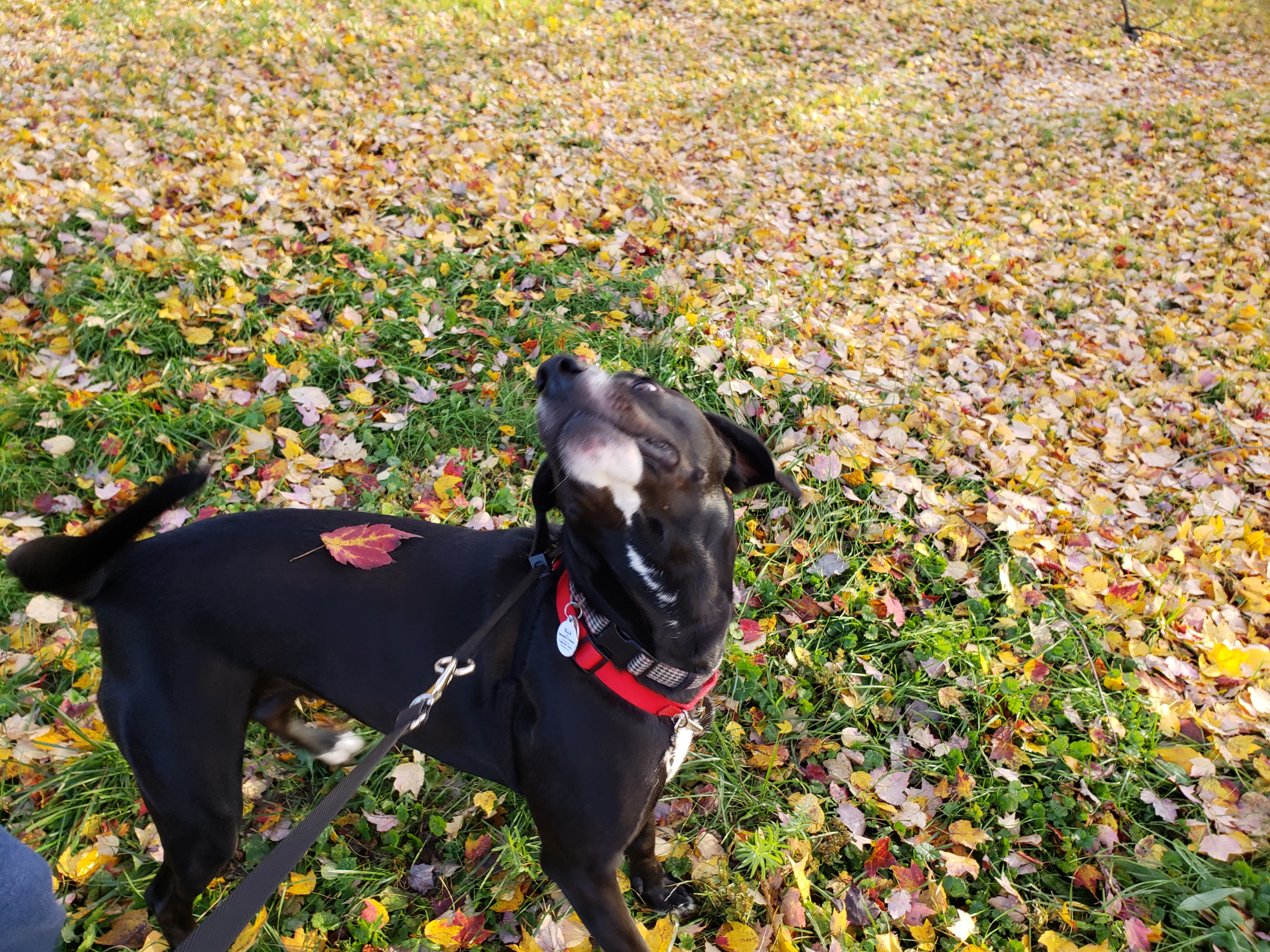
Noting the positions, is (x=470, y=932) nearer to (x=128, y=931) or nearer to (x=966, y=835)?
(x=128, y=931)

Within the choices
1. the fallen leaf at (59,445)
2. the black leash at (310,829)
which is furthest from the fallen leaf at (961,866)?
the fallen leaf at (59,445)

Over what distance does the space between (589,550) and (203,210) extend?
18.2 feet

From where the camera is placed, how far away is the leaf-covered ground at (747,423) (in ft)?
9.07

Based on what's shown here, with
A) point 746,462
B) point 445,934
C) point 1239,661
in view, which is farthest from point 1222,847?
point 445,934

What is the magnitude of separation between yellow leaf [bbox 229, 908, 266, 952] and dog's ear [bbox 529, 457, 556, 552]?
1672mm

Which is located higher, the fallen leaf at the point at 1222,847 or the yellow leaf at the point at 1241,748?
the yellow leaf at the point at 1241,748

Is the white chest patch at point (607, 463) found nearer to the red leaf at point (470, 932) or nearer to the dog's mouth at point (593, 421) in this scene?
the dog's mouth at point (593, 421)

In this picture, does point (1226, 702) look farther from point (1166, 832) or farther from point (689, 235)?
point (689, 235)

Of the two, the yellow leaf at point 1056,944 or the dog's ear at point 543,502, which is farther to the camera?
the yellow leaf at point 1056,944

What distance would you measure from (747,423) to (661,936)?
9.09 feet

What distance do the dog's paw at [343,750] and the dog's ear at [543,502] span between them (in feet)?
4.59

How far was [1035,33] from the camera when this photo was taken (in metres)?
12.9

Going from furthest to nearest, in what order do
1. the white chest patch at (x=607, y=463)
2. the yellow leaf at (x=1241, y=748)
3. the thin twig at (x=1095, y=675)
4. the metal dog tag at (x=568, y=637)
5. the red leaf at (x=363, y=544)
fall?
the thin twig at (x=1095, y=675) < the yellow leaf at (x=1241, y=748) < the red leaf at (x=363, y=544) < the metal dog tag at (x=568, y=637) < the white chest patch at (x=607, y=463)

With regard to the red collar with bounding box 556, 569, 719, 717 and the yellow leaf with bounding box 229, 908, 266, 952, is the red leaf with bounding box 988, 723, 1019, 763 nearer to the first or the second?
the red collar with bounding box 556, 569, 719, 717
